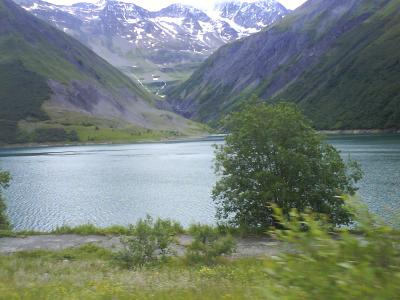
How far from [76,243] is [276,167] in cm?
1647

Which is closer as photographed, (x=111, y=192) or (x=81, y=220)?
(x=81, y=220)

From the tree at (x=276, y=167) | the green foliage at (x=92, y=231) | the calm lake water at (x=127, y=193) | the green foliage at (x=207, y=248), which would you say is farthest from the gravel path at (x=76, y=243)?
the calm lake water at (x=127, y=193)

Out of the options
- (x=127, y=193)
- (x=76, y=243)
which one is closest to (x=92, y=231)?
(x=76, y=243)

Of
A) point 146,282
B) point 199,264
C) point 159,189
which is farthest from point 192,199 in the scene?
point 146,282

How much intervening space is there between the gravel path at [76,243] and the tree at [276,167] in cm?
315

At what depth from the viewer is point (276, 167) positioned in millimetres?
35344

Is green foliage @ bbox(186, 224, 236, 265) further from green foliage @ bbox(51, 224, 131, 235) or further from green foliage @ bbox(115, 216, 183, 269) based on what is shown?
green foliage @ bbox(51, 224, 131, 235)

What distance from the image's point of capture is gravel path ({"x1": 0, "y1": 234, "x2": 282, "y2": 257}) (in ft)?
98.6

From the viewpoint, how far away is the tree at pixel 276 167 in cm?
3378

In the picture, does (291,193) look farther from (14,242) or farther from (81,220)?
(81,220)

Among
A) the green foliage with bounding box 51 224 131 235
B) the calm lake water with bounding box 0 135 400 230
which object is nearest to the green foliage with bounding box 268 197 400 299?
the calm lake water with bounding box 0 135 400 230

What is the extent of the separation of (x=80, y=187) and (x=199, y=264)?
71.2m

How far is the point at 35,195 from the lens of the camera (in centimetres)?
7962

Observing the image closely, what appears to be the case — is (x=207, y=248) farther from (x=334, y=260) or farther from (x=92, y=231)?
(x=334, y=260)
